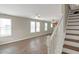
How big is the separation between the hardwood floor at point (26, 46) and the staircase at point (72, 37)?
0.41 meters

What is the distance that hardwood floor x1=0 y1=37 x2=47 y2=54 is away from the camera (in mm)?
1948

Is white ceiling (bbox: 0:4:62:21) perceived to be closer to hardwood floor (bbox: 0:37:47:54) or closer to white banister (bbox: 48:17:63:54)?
white banister (bbox: 48:17:63:54)

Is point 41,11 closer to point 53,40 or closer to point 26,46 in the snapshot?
point 53,40

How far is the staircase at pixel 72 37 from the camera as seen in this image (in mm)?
2043

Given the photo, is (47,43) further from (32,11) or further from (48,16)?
(32,11)

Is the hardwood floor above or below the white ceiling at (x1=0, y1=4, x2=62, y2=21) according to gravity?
below

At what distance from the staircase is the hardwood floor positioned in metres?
0.41

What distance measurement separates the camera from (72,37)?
2.37 metres

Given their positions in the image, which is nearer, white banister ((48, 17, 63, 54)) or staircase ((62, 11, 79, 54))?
white banister ((48, 17, 63, 54))

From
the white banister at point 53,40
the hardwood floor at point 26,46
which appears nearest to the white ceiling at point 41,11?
the white banister at point 53,40

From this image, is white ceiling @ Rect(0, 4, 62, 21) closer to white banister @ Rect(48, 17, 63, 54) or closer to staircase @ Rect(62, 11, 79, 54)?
white banister @ Rect(48, 17, 63, 54)

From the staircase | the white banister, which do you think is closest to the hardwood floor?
the white banister

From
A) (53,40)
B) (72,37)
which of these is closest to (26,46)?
(53,40)
